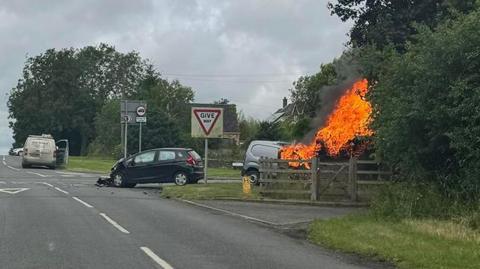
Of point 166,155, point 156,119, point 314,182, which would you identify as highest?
point 156,119

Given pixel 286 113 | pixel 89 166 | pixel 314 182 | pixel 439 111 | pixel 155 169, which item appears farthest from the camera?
pixel 286 113

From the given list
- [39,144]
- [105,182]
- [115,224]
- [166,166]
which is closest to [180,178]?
[166,166]

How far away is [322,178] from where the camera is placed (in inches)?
828

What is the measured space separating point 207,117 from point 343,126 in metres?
5.59

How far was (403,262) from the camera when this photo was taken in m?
10.3

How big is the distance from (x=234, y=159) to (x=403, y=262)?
44.3 m

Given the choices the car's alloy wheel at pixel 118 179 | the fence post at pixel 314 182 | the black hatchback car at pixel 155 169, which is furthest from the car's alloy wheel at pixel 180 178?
the fence post at pixel 314 182

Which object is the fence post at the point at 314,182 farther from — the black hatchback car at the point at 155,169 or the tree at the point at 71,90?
the tree at the point at 71,90

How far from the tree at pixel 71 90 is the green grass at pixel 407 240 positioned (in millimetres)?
87059

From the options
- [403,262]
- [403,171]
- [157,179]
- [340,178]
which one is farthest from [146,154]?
[403,262]

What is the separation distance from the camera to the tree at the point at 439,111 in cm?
1444

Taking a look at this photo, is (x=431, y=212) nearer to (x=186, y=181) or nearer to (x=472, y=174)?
(x=472, y=174)

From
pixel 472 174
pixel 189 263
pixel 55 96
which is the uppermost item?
pixel 55 96

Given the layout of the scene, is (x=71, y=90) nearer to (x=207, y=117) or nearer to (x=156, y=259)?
(x=207, y=117)
